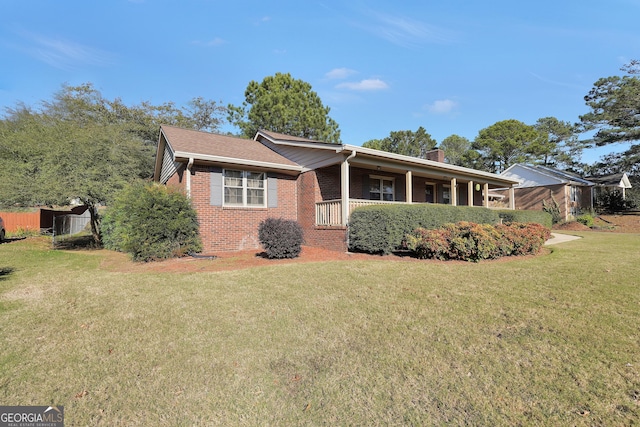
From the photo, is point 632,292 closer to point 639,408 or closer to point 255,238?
point 639,408

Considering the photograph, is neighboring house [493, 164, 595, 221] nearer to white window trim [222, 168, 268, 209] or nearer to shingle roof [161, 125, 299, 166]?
shingle roof [161, 125, 299, 166]

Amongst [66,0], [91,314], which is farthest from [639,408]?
[66,0]

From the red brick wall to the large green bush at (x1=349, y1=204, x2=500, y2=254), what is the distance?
12.6 ft

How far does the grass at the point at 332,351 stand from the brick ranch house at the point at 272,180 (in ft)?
16.4

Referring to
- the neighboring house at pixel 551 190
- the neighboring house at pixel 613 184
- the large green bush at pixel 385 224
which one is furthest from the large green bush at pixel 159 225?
the neighboring house at pixel 613 184

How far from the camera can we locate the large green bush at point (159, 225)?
8750 millimetres

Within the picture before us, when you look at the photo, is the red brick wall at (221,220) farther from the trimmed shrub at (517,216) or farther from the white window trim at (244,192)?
the trimmed shrub at (517,216)

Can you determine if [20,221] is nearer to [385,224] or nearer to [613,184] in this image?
[385,224]

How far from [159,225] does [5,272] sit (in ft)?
11.5

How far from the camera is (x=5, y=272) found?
7469mm

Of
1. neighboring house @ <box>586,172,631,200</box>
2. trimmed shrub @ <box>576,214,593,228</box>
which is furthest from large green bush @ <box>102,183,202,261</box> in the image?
neighboring house @ <box>586,172,631,200</box>

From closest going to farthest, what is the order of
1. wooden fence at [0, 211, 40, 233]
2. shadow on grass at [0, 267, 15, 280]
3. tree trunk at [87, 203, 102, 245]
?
shadow on grass at [0, 267, 15, 280], tree trunk at [87, 203, 102, 245], wooden fence at [0, 211, 40, 233]

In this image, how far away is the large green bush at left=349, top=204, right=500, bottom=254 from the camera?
29.8ft

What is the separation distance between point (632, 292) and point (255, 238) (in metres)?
9.98
